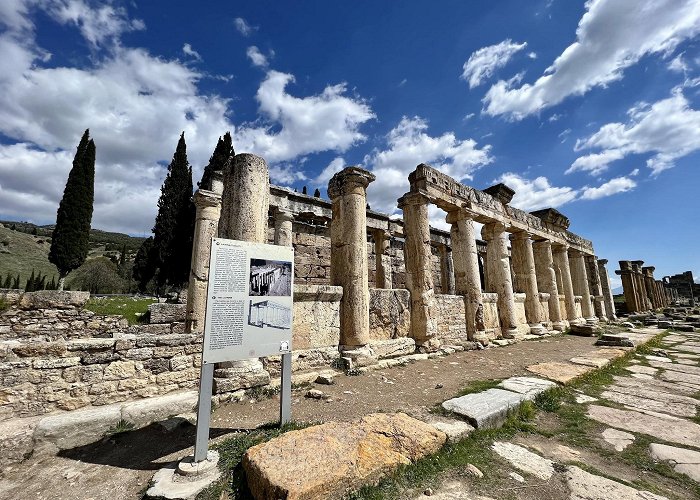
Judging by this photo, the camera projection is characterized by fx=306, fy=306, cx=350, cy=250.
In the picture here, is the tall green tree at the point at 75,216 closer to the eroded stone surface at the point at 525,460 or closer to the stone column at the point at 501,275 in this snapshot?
the stone column at the point at 501,275

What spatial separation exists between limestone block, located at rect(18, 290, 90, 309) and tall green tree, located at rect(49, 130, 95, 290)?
18.6 m

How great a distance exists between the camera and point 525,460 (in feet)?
8.35

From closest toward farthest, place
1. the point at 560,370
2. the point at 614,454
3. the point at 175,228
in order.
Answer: the point at 614,454, the point at 560,370, the point at 175,228

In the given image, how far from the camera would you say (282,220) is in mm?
10922

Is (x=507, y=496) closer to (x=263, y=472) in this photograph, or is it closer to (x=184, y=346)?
(x=263, y=472)

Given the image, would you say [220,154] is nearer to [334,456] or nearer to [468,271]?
[468,271]

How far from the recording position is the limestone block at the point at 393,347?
627 centimetres

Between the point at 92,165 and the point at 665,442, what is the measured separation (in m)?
32.3

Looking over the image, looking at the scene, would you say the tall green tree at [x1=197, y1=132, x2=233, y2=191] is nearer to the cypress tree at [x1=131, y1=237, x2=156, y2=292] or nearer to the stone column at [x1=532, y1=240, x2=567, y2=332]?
the cypress tree at [x1=131, y1=237, x2=156, y2=292]

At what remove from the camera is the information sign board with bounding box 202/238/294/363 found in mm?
2838

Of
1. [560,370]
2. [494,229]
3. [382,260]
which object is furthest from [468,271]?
[382,260]

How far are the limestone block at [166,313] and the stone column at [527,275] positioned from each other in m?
12.2

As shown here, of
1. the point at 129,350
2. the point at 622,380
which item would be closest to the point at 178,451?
the point at 129,350

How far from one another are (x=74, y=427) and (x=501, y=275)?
10615 mm
